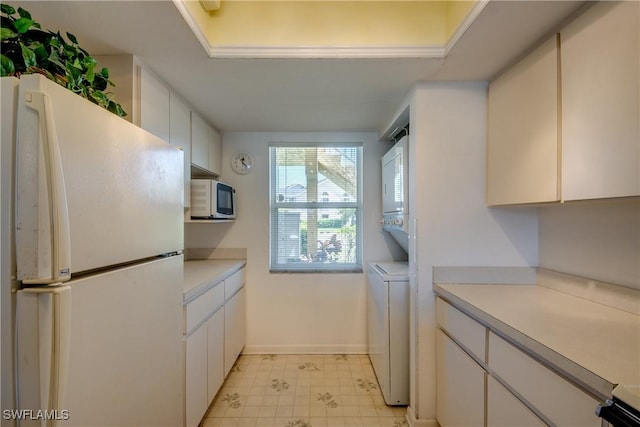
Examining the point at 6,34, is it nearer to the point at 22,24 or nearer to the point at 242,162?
the point at 22,24

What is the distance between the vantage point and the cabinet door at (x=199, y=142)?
218 centimetres

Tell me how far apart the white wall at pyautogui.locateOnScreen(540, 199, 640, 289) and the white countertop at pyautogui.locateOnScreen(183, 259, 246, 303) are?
196 cm

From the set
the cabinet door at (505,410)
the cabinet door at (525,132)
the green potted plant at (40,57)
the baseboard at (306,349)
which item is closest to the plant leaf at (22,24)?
the green potted plant at (40,57)

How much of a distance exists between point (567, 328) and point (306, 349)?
2232 mm

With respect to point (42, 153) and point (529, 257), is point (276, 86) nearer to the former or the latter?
point (42, 153)

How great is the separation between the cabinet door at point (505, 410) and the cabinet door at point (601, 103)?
84 cm

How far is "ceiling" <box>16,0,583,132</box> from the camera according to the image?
1.17 meters

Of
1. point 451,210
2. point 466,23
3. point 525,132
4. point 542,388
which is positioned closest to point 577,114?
point 525,132

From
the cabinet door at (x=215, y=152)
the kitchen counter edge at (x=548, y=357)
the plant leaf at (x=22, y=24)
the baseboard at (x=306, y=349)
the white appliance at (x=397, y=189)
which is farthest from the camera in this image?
the baseboard at (x=306, y=349)

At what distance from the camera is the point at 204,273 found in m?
2.08

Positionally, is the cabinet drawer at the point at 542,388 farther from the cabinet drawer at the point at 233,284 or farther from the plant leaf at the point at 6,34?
the plant leaf at the point at 6,34

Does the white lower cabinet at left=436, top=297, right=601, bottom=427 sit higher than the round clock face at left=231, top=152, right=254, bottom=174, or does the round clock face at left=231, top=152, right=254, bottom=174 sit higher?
the round clock face at left=231, top=152, right=254, bottom=174

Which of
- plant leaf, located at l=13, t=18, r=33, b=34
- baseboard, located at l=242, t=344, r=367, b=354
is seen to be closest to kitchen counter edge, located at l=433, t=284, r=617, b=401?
baseboard, located at l=242, t=344, r=367, b=354

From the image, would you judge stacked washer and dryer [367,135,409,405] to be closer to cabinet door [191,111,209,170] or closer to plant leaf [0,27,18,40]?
cabinet door [191,111,209,170]
